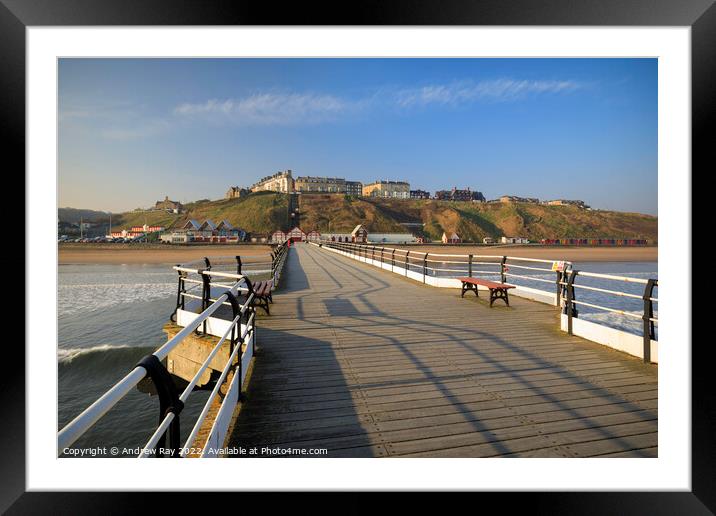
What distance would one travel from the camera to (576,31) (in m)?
2.79

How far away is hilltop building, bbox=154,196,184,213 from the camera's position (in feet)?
481

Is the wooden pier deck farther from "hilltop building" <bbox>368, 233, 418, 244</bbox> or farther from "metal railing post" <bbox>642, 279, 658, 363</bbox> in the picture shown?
"hilltop building" <bbox>368, 233, 418, 244</bbox>

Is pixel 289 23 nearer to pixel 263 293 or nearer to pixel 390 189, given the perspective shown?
pixel 263 293

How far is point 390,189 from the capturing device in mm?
178500

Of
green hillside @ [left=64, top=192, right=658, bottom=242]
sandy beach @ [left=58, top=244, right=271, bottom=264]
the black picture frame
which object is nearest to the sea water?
the black picture frame

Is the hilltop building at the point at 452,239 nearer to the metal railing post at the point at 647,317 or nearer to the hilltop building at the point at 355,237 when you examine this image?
the hilltop building at the point at 355,237

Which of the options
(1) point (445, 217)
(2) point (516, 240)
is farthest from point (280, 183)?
(2) point (516, 240)

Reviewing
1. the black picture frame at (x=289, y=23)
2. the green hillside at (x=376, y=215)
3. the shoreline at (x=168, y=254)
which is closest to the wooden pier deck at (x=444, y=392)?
the black picture frame at (x=289, y=23)

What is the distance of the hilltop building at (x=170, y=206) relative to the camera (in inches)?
5768

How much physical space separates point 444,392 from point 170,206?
6622 inches
